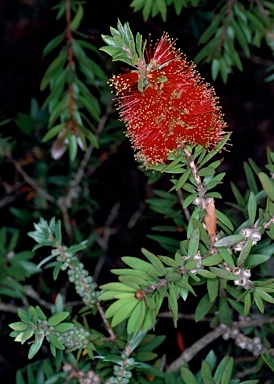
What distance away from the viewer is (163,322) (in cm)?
155

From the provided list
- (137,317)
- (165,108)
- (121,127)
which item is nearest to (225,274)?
(137,317)

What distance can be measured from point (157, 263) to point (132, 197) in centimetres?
125

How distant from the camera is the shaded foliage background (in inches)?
69.3

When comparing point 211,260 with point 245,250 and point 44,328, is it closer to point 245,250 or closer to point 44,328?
point 245,250

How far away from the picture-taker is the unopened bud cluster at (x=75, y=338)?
1.04 m

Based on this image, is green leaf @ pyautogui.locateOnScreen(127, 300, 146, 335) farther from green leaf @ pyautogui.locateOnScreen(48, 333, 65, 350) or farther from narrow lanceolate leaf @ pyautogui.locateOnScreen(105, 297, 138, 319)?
green leaf @ pyautogui.locateOnScreen(48, 333, 65, 350)

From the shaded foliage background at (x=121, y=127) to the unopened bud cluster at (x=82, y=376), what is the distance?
0.40 meters

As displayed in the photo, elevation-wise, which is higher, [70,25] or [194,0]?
[70,25]

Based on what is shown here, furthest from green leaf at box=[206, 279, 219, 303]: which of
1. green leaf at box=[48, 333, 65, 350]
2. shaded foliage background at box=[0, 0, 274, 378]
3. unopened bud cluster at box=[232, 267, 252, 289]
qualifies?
shaded foliage background at box=[0, 0, 274, 378]

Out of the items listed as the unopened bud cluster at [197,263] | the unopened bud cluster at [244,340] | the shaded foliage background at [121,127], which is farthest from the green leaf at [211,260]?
the shaded foliage background at [121,127]

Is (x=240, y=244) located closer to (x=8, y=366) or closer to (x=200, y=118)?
(x=200, y=118)

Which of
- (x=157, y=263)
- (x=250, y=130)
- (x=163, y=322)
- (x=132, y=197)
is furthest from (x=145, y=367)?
(x=250, y=130)

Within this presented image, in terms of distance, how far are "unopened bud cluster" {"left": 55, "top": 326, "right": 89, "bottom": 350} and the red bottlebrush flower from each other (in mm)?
375

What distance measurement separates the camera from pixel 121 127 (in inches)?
73.0
